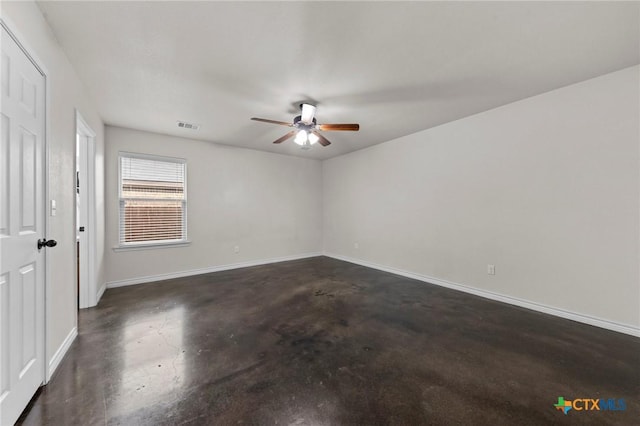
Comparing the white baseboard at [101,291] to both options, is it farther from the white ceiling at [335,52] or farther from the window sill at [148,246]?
the white ceiling at [335,52]

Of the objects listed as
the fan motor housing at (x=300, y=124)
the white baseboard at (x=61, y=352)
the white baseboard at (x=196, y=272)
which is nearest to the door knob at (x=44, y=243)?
the white baseboard at (x=61, y=352)

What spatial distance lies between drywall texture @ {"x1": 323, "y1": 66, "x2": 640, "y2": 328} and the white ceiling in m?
0.34

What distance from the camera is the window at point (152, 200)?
3.89m

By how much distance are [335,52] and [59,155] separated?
241 centimetres

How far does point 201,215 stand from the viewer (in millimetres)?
4559

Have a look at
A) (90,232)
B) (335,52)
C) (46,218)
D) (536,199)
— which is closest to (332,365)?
(46,218)

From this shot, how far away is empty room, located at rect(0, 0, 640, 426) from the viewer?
1.50 m

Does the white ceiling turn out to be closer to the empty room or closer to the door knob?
the empty room

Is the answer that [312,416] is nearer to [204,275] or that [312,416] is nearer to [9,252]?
[9,252]

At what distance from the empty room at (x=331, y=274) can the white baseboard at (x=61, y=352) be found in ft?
0.08

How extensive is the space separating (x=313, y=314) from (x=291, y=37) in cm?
274

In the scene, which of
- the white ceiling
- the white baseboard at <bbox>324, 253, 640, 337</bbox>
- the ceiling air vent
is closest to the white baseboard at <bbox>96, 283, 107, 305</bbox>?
the white ceiling

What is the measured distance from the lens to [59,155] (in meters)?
1.91

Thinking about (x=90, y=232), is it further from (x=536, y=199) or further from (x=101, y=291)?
(x=536, y=199)
